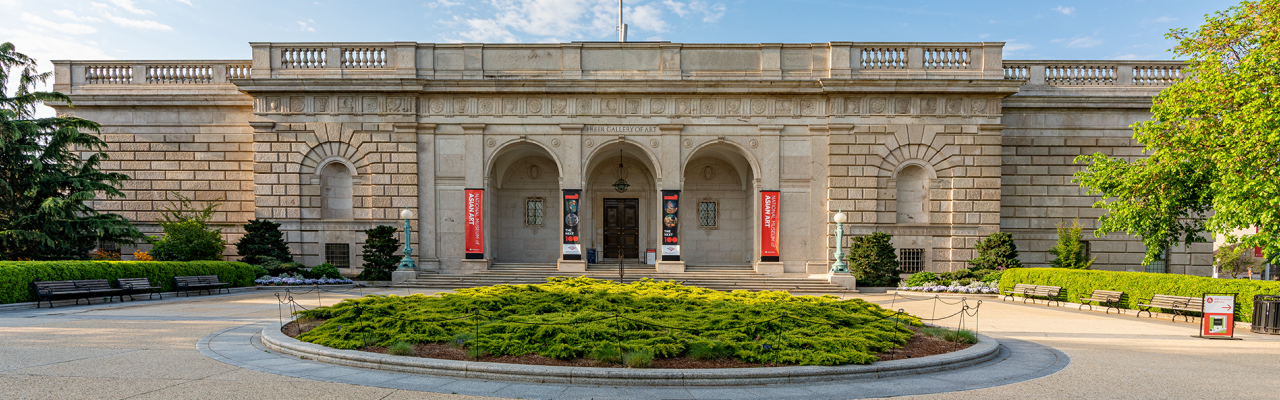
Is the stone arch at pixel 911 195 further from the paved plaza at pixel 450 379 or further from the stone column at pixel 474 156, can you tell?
the stone column at pixel 474 156

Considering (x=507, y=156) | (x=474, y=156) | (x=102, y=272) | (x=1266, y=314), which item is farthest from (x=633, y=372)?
(x=507, y=156)

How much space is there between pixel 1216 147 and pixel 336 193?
28387 mm

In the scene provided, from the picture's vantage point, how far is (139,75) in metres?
25.5

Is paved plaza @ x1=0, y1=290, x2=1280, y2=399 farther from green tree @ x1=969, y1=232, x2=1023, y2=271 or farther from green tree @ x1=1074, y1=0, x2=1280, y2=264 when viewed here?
green tree @ x1=969, y1=232, x2=1023, y2=271

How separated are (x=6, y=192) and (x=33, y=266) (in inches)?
260

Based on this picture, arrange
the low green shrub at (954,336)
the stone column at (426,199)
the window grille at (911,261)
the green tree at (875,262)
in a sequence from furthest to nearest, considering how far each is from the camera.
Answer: the window grille at (911,261), the stone column at (426,199), the green tree at (875,262), the low green shrub at (954,336)

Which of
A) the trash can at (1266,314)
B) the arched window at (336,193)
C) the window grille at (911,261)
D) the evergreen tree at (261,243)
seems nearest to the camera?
the trash can at (1266,314)

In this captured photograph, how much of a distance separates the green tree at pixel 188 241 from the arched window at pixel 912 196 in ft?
86.6

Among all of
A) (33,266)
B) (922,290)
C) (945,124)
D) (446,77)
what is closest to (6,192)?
(33,266)

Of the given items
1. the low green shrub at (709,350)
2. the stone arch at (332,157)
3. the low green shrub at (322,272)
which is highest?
the stone arch at (332,157)

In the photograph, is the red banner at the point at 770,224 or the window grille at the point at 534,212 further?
the window grille at the point at 534,212

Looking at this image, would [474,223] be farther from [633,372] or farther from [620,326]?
[633,372]

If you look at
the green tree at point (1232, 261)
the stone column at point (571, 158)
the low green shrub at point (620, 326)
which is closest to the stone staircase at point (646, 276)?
the stone column at point (571, 158)

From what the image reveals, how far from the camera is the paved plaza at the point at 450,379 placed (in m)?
7.11
